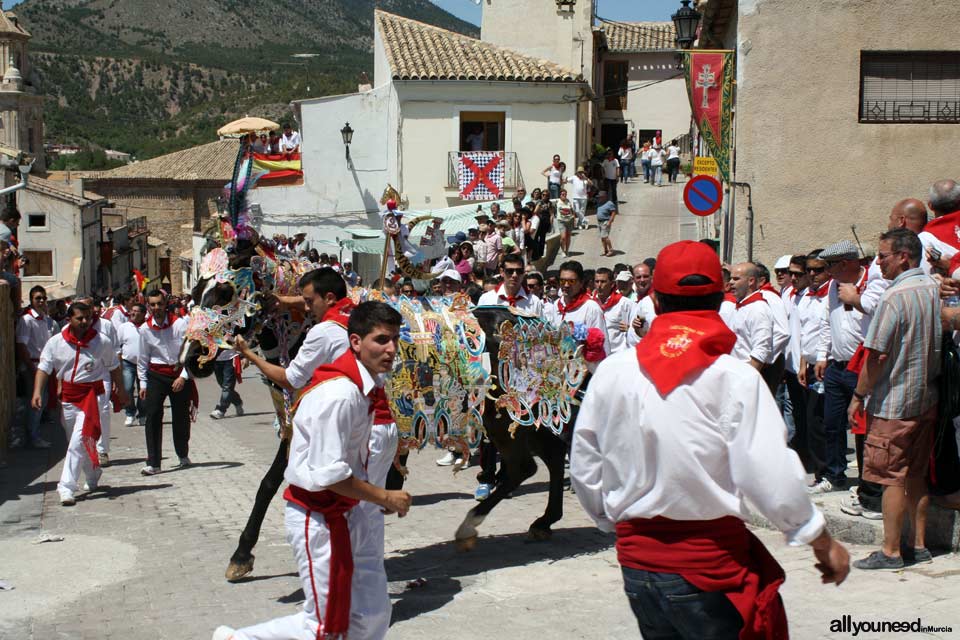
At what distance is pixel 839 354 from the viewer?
330 inches

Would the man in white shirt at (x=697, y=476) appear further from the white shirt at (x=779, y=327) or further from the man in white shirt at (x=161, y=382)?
the man in white shirt at (x=161, y=382)

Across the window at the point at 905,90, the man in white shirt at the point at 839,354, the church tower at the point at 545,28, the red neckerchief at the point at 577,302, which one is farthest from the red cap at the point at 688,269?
the church tower at the point at 545,28

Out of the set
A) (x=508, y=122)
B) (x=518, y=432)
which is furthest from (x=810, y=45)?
(x=508, y=122)

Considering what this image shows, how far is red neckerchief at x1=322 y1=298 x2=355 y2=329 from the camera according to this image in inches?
262

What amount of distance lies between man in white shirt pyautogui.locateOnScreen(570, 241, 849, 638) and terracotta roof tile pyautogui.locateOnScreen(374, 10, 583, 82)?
28856mm

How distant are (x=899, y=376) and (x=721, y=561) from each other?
3.37 m

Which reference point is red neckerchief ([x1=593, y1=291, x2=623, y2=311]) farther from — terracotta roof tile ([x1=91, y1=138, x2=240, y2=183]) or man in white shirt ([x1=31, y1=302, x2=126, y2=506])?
terracotta roof tile ([x1=91, y1=138, x2=240, y2=183])

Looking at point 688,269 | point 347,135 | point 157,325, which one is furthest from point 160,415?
point 347,135

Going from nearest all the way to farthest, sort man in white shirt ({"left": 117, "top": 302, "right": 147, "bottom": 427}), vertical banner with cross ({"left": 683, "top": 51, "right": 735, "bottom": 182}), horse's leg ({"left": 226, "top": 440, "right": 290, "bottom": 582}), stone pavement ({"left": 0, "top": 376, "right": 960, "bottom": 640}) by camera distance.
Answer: stone pavement ({"left": 0, "top": 376, "right": 960, "bottom": 640}) → horse's leg ({"left": 226, "top": 440, "right": 290, "bottom": 582}) → man in white shirt ({"left": 117, "top": 302, "right": 147, "bottom": 427}) → vertical banner with cross ({"left": 683, "top": 51, "right": 735, "bottom": 182})

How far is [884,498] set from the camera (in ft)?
21.6

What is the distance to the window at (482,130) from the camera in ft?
107

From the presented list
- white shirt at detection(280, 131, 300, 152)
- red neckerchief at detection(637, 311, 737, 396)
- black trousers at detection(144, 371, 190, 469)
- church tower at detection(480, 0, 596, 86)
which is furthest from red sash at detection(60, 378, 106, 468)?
church tower at detection(480, 0, 596, 86)

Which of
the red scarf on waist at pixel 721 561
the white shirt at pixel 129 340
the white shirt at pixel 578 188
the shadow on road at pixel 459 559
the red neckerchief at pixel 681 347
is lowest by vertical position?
the shadow on road at pixel 459 559

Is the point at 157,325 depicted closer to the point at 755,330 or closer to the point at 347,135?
the point at 755,330
